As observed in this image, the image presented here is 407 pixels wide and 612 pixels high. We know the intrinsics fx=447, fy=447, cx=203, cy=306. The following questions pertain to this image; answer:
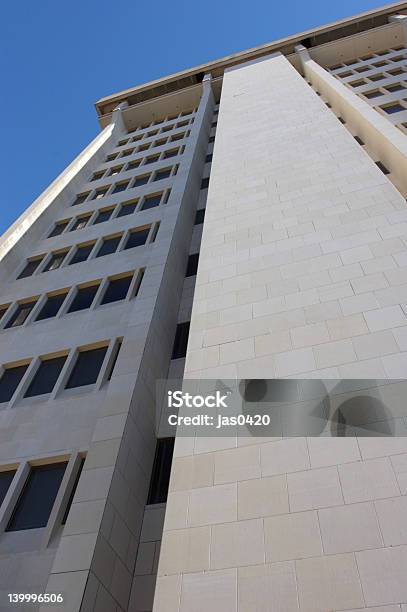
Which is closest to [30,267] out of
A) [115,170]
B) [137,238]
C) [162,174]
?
[137,238]

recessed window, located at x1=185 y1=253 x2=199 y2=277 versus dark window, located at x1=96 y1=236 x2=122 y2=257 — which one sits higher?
dark window, located at x1=96 y1=236 x2=122 y2=257

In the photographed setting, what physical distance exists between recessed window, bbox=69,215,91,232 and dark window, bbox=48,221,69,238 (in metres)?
0.67

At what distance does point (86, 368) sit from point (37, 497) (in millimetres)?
4456

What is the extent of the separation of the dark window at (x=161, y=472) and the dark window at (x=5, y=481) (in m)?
3.76

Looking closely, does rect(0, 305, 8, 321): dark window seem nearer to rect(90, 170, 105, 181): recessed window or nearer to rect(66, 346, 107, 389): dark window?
rect(66, 346, 107, 389): dark window

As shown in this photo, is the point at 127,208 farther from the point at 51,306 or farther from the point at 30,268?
the point at 51,306

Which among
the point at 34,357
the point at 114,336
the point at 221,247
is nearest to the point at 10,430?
the point at 34,357

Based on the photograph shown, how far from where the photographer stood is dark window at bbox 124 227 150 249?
20.9 m

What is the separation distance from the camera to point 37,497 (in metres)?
11.2

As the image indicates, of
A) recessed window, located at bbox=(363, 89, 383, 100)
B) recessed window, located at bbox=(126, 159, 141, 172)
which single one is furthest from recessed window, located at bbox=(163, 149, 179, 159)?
recessed window, located at bbox=(363, 89, 383, 100)

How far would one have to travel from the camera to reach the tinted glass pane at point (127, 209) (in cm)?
2438

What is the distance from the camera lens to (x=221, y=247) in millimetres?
13750

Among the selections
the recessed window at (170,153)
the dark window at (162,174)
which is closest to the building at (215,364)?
the dark window at (162,174)

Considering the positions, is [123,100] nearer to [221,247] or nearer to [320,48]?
[320,48]
